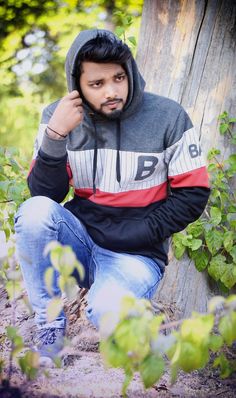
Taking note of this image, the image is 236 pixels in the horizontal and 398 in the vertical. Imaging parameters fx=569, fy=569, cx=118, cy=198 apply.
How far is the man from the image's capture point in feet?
8.18

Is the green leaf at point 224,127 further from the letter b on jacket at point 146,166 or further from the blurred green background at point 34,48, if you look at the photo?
the blurred green background at point 34,48

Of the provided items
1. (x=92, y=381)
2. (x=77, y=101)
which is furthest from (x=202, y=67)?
(x=92, y=381)

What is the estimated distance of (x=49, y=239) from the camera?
251 centimetres

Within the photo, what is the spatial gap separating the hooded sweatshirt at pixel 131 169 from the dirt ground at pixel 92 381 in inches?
22.1

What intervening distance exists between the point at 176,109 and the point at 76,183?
600 millimetres

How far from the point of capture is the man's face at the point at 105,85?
8.10 feet

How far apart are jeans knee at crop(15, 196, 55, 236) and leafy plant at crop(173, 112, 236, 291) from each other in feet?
3.01

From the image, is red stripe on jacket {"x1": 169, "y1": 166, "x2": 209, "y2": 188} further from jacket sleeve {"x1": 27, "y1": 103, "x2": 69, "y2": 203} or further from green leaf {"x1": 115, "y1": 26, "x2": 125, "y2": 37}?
green leaf {"x1": 115, "y1": 26, "x2": 125, "y2": 37}

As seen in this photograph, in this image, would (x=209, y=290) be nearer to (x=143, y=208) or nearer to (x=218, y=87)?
(x=143, y=208)

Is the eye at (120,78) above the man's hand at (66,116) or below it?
above

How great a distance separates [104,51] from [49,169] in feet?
1.88

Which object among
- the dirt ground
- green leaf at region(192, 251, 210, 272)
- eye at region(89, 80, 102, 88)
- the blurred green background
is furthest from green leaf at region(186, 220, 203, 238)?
the blurred green background

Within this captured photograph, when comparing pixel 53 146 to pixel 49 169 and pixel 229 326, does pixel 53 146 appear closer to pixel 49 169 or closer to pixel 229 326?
pixel 49 169

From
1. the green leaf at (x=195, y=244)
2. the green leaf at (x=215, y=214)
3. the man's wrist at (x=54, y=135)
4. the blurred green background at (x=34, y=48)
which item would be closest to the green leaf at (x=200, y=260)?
the green leaf at (x=195, y=244)
